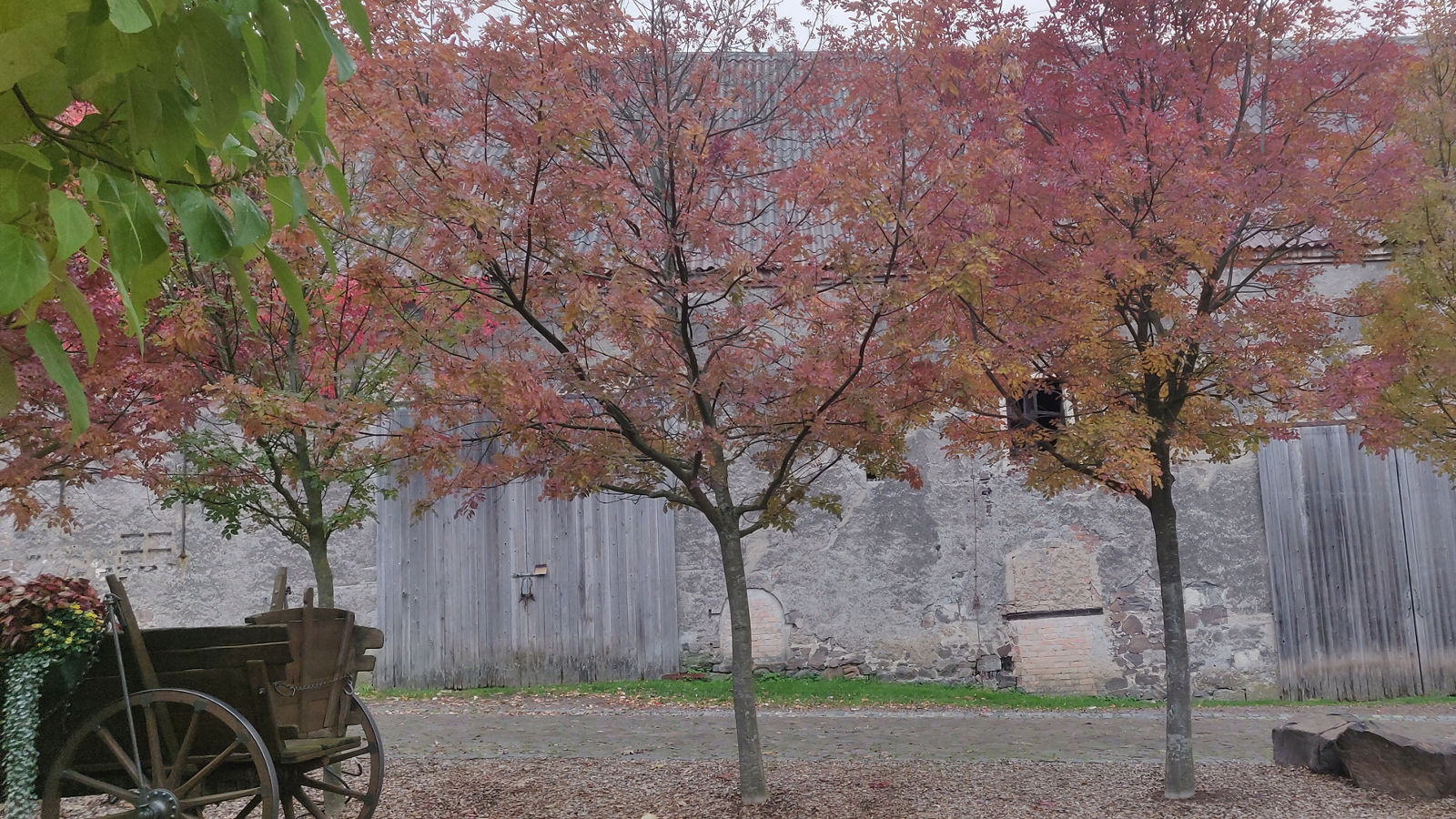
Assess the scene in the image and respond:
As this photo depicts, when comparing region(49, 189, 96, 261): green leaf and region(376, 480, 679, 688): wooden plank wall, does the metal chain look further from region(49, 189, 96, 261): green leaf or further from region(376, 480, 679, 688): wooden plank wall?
region(376, 480, 679, 688): wooden plank wall

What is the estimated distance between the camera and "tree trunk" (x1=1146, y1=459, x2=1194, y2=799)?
6.32 metres

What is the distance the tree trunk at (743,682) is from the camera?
6.15 m

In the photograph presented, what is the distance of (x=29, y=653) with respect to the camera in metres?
4.36

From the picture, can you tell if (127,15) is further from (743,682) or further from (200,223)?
(743,682)

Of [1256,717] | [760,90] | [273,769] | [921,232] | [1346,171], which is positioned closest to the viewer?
[273,769]

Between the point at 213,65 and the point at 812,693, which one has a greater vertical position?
the point at 213,65

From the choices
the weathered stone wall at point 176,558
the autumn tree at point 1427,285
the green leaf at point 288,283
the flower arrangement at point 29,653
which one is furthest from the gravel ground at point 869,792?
the green leaf at point 288,283

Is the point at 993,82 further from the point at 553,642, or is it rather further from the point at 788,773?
the point at 553,642

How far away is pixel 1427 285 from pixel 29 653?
8.32 meters

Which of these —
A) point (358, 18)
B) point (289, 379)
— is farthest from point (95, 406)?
point (358, 18)

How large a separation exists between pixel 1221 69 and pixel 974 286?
94.3 inches

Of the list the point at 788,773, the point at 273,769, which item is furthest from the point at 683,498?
the point at 273,769

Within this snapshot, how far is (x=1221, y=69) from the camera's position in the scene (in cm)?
643

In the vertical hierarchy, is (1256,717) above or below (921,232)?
below
